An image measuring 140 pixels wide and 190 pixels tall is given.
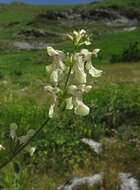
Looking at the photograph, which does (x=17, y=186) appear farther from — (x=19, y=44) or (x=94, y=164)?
(x=19, y=44)

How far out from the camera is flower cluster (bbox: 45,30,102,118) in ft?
13.8

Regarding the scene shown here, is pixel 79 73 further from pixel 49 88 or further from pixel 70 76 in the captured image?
pixel 49 88

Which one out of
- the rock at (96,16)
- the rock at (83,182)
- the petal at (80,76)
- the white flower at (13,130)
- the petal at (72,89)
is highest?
the petal at (80,76)

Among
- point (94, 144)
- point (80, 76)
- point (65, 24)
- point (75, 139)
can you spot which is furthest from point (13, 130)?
point (65, 24)

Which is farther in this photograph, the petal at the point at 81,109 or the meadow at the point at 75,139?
the meadow at the point at 75,139

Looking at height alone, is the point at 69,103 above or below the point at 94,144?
above

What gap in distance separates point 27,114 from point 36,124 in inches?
25.9

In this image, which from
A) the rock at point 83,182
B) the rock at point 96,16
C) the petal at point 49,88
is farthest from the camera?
the rock at point 96,16

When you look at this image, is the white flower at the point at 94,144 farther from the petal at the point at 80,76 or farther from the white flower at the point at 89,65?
the petal at the point at 80,76

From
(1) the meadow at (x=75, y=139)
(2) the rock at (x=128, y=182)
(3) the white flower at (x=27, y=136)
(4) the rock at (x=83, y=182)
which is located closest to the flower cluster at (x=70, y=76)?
(3) the white flower at (x=27, y=136)

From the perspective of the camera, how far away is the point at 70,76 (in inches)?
167

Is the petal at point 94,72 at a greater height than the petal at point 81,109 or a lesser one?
greater

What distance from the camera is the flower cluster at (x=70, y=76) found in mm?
4219

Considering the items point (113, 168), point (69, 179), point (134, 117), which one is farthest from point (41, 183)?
point (134, 117)
